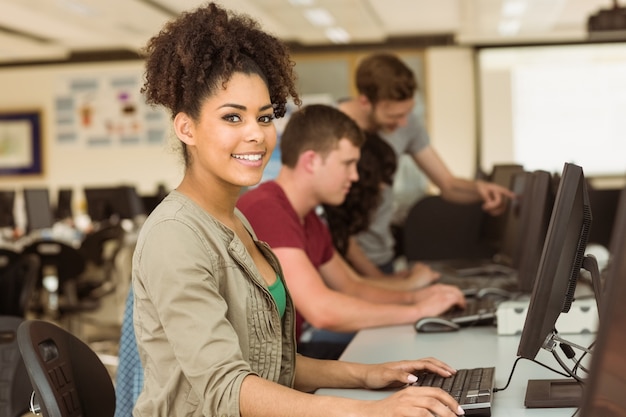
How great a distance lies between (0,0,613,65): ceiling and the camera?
8984mm

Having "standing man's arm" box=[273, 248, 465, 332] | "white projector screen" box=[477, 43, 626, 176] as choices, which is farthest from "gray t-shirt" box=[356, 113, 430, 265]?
"white projector screen" box=[477, 43, 626, 176]

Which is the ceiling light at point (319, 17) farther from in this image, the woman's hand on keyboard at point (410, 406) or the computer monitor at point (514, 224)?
the woman's hand on keyboard at point (410, 406)

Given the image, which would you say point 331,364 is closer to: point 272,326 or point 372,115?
point 272,326

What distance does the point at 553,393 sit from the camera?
1.63m

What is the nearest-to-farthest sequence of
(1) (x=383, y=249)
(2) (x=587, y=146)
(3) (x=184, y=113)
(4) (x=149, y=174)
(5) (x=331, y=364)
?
1. (3) (x=184, y=113)
2. (5) (x=331, y=364)
3. (1) (x=383, y=249)
4. (2) (x=587, y=146)
5. (4) (x=149, y=174)

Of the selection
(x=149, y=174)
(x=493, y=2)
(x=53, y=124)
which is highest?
(x=493, y=2)

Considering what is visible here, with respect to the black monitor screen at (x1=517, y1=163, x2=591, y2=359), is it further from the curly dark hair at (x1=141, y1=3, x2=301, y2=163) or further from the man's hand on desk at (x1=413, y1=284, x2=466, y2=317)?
the man's hand on desk at (x1=413, y1=284, x2=466, y2=317)

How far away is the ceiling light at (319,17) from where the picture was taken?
9.40 m

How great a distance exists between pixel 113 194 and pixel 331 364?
8038 mm

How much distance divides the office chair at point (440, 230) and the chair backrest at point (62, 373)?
3.58m

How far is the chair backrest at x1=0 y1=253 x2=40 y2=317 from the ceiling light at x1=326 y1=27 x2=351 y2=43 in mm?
6757

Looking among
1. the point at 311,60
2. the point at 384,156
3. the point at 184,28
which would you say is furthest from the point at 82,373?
the point at 311,60

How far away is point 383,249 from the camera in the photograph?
155 inches

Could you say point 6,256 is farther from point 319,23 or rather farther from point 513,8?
point 513,8
